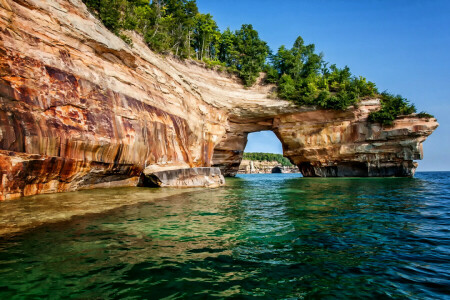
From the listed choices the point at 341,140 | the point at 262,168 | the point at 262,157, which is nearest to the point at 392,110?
the point at 341,140

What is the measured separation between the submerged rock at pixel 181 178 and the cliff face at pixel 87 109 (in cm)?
87

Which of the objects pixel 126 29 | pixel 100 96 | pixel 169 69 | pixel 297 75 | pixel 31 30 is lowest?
pixel 100 96

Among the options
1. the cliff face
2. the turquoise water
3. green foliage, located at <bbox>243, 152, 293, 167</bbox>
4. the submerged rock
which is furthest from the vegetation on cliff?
green foliage, located at <bbox>243, 152, 293, 167</bbox>

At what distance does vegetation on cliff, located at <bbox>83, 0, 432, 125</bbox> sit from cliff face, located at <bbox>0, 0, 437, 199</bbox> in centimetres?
321

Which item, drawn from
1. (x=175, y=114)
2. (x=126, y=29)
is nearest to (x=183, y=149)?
(x=175, y=114)

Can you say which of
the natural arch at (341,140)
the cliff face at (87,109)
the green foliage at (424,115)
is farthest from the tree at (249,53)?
the green foliage at (424,115)

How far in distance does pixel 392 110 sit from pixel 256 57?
18188 millimetres

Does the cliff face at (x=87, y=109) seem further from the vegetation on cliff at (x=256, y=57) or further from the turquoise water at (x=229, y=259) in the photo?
the turquoise water at (x=229, y=259)

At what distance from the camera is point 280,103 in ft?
95.6

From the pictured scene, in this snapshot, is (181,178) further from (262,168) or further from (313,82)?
(262,168)

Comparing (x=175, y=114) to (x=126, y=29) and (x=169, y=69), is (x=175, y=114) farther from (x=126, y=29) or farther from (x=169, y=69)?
(x=126, y=29)

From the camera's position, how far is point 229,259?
3680 mm

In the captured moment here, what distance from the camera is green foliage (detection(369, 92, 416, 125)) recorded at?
90.0 ft

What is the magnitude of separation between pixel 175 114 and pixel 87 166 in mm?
8681
